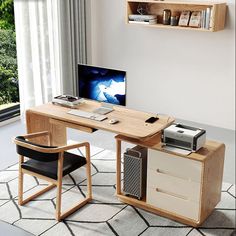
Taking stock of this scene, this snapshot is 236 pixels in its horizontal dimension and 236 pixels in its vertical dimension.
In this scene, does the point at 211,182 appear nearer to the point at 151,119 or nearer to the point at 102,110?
the point at 151,119

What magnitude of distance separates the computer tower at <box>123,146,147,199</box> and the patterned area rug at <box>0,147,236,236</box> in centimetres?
14

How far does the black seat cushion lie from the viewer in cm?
307

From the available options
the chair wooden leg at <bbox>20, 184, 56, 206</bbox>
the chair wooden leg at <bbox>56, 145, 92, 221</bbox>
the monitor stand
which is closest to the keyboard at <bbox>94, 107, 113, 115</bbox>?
the monitor stand

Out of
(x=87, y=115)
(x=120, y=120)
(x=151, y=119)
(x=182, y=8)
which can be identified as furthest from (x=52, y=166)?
(x=182, y=8)

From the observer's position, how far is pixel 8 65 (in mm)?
5129

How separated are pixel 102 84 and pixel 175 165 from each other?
98 centimetres

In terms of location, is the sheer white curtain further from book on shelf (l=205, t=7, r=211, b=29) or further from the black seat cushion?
the black seat cushion

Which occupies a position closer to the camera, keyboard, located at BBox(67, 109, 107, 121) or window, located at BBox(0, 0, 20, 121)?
keyboard, located at BBox(67, 109, 107, 121)

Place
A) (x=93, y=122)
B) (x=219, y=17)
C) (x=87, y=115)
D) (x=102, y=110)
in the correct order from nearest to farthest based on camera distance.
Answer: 1. (x=93, y=122)
2. (x=87, y=115)
3. (x=102, y=110)
4. (x=219, y=17)

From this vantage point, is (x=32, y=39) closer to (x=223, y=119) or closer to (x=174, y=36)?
(x=174, y=36)

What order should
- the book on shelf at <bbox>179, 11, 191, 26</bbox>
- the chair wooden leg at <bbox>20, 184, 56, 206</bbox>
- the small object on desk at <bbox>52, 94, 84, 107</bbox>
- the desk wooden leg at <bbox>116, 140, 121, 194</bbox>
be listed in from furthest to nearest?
the book on shelf at <bbox>179, 11, 191, 26</bbox>
the small object on desk at <bbox>52, 94, 84, 107</bbox>
the chair wooden leg at <bbox>20, 184, 56, 206</bbox>
the desk wooden leg at <bbox>116, 140, 121, 194</bbox>

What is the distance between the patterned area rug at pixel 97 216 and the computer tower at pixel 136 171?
14 cm

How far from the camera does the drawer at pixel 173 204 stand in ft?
9.82

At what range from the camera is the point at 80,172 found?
386 centimetres
